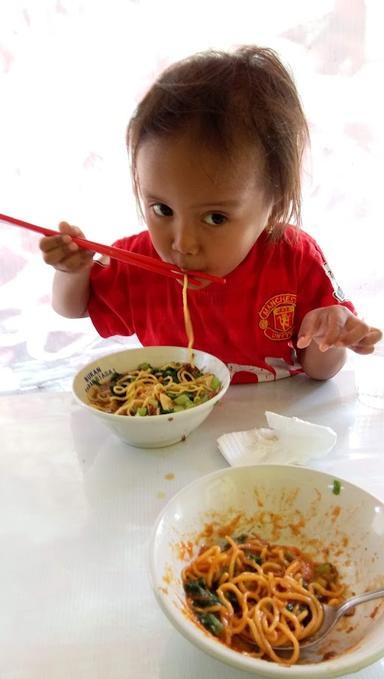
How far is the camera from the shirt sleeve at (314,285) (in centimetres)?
121

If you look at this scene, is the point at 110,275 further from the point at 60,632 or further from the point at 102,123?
the point at 60,632

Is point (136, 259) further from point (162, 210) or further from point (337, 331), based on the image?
point (337, 331)

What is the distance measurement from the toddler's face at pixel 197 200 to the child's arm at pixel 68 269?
171 millimetres

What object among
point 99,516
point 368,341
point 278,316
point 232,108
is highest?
point 232,108

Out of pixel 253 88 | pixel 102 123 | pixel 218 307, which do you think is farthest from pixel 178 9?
pixel 218 307

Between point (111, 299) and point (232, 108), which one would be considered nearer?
point (232, 108)

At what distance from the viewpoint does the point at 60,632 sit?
59cm

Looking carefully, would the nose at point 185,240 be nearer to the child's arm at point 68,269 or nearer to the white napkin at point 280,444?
the child's arm at point 68,269

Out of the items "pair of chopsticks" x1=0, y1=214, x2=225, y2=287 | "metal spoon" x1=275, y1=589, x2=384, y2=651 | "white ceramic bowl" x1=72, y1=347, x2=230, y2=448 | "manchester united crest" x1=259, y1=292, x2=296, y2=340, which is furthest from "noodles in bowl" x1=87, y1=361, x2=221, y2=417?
"metal spoon" x1=275, y1=589, x2=384, y2=651

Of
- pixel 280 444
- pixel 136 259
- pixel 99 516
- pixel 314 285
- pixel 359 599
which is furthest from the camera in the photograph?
pixel 314 285

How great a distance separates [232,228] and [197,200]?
99 mm

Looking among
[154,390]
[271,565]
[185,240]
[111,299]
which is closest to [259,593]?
[271,565]

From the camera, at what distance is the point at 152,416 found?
0.85 meters

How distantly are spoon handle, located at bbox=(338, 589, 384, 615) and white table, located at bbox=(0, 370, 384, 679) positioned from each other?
0.06 meters
